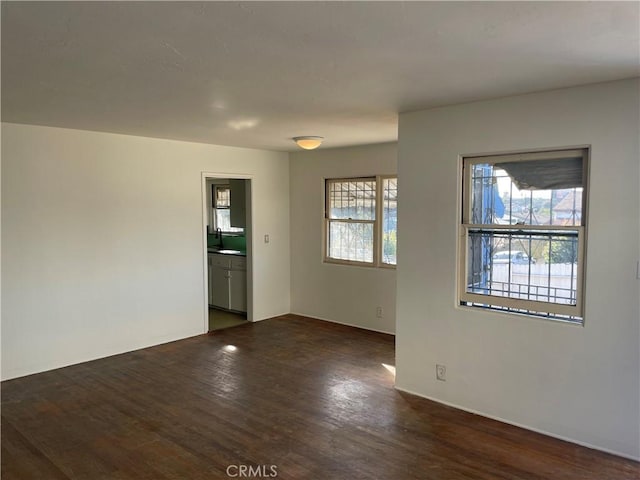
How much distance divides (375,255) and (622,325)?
3249mm

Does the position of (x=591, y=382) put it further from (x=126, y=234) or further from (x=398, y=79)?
(x=126, y=234)

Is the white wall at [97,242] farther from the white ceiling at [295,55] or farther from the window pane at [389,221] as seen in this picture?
the window pane at [389,221]

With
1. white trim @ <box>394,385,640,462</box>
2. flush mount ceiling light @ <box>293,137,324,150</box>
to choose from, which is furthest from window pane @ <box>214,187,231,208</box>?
white trim @ <box>394,385,640,462</box>

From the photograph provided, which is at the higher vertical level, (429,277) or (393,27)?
(393,27)

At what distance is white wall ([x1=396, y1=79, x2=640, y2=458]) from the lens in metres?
2.89

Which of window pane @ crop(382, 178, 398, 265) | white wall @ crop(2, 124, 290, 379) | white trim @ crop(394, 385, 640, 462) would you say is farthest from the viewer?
window pane @ crop(382, 178, 398, 265)

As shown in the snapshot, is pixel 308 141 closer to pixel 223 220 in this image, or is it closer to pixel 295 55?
pixel 295 55

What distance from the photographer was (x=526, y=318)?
10.8 ft

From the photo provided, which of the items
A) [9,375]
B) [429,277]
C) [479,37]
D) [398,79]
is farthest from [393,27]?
[9,375]

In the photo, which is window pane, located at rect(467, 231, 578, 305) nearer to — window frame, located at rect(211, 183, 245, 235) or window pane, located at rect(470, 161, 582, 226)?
window pane, located at rect(470, 161, 582, 226)

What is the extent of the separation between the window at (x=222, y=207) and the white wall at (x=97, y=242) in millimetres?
1737

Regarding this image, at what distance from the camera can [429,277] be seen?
379cm

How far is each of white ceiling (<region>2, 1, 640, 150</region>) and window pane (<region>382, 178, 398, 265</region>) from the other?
2.03 meters

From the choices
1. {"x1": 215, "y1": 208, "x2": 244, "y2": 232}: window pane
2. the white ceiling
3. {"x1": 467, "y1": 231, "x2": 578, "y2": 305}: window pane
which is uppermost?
the white ceiling
